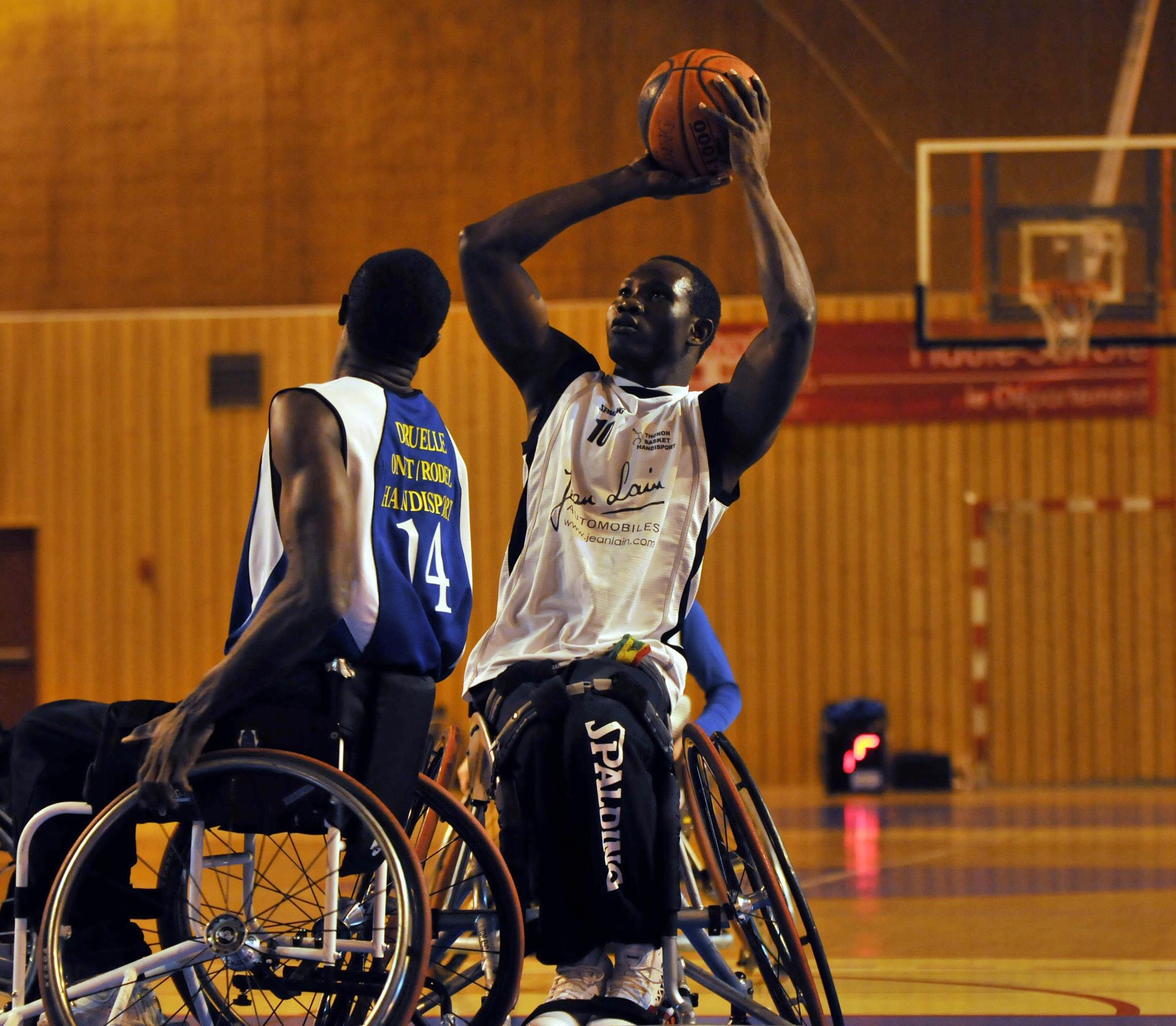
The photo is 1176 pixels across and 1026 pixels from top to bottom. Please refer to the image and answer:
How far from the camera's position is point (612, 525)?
3.20 m

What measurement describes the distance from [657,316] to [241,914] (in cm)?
145

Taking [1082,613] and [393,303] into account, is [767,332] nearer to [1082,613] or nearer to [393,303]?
[393,303]

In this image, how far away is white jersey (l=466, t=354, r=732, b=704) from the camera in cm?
313

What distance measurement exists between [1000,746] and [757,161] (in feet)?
29.1

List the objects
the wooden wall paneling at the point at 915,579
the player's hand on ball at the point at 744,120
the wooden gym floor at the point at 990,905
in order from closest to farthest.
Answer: the player's hand on ball at the point at 744,120, the wooden gym floor at the point at 990,905, the wooden wall paneling at the point at 915,579

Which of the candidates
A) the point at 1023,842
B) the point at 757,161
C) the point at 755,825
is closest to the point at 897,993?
→ the point at 755,825

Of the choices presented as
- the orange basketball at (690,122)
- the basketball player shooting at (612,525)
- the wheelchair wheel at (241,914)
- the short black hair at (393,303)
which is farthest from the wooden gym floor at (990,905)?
the orange basketball at (690,122)

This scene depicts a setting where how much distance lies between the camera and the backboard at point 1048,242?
405 inches

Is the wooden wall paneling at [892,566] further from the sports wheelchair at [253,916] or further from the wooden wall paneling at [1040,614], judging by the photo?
the sports wheelchair at [253,916]

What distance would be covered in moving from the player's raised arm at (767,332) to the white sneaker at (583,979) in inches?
38.4

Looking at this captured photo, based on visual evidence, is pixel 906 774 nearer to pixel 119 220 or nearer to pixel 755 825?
pixel 119 220

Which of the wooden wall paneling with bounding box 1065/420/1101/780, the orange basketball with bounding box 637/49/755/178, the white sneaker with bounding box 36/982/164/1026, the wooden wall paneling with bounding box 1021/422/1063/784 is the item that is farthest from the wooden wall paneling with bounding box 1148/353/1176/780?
the white sneaker with bounding box 36/982/164/1026

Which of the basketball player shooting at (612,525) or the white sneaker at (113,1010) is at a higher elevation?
the basketball player shooting at (612,525)

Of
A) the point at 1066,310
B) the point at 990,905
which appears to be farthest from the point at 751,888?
the point at 1066,310
